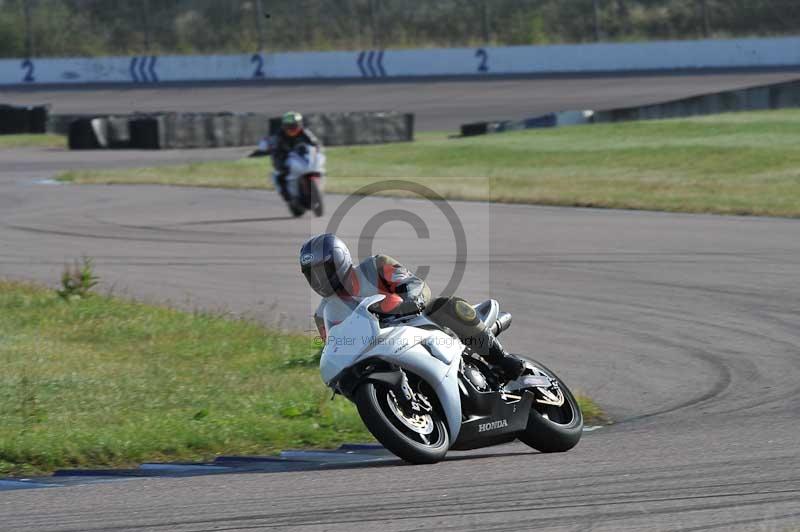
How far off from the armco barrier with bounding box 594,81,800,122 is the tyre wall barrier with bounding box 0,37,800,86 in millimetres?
7809

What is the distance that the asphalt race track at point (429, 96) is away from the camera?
34.9 meters

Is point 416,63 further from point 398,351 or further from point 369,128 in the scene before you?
point 398,351

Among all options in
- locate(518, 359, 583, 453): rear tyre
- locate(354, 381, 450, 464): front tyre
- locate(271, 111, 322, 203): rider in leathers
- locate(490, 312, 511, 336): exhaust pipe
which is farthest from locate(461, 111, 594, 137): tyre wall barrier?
locate(354, 381, 450, 464): front tyre

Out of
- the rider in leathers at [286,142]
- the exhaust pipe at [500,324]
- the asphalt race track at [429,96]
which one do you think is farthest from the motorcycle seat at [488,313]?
the asphalt race track at [429,96]

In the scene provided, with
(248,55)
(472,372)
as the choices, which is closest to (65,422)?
(472,372)

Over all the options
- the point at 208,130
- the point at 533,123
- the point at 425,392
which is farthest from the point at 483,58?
the point at 425,392

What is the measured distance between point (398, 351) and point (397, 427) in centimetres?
37

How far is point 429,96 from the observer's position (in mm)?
38969

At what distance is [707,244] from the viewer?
14.8 meters

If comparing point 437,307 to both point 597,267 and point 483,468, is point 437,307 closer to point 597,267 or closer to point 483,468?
point 483,468

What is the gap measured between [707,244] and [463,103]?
909 inches

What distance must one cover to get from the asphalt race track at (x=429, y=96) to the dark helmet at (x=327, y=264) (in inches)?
1080

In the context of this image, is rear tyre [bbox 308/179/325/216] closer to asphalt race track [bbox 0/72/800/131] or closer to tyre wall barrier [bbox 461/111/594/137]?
tyre wall barrier [bbox 461/111/594/137]

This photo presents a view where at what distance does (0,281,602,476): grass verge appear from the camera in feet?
23.0
